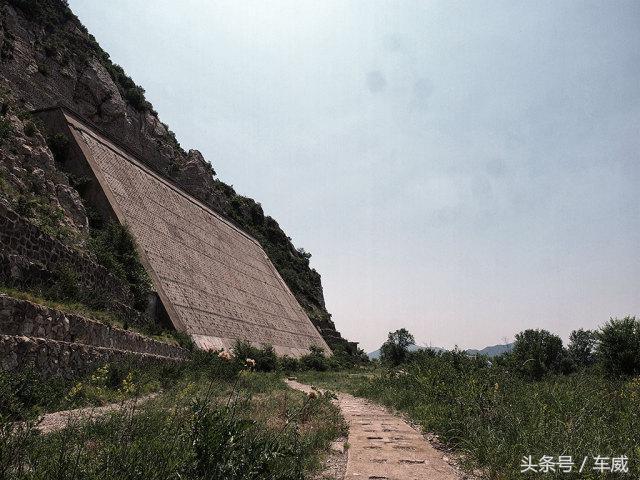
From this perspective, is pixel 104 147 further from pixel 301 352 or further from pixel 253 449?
pixel 253 449

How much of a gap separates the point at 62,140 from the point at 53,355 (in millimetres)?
12961

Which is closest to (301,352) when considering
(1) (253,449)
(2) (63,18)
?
(1) (253,449)

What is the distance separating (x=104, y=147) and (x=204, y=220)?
8.72 metres

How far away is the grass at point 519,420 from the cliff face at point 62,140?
33.0 ft

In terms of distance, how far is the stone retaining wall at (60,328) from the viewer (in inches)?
275

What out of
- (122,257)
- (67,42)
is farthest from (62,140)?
(67,42)

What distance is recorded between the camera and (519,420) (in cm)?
528

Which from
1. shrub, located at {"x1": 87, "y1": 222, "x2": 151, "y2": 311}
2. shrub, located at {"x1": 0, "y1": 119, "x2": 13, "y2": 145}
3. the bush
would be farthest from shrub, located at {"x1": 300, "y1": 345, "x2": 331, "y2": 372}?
shrub, located at {"x1": 0, "y1": 119, "x2": 13, "y2": 145}

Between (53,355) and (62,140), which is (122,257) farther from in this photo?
(53,355)

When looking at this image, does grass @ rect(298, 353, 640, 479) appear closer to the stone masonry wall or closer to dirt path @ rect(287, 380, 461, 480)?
dirt path @ rect(287, 380, 461, 480)

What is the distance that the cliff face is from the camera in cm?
1262

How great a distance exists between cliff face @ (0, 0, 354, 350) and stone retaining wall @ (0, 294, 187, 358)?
3.35 metres

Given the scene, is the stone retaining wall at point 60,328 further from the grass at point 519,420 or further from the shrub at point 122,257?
the grass at point 519,420

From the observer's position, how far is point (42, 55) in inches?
1002
